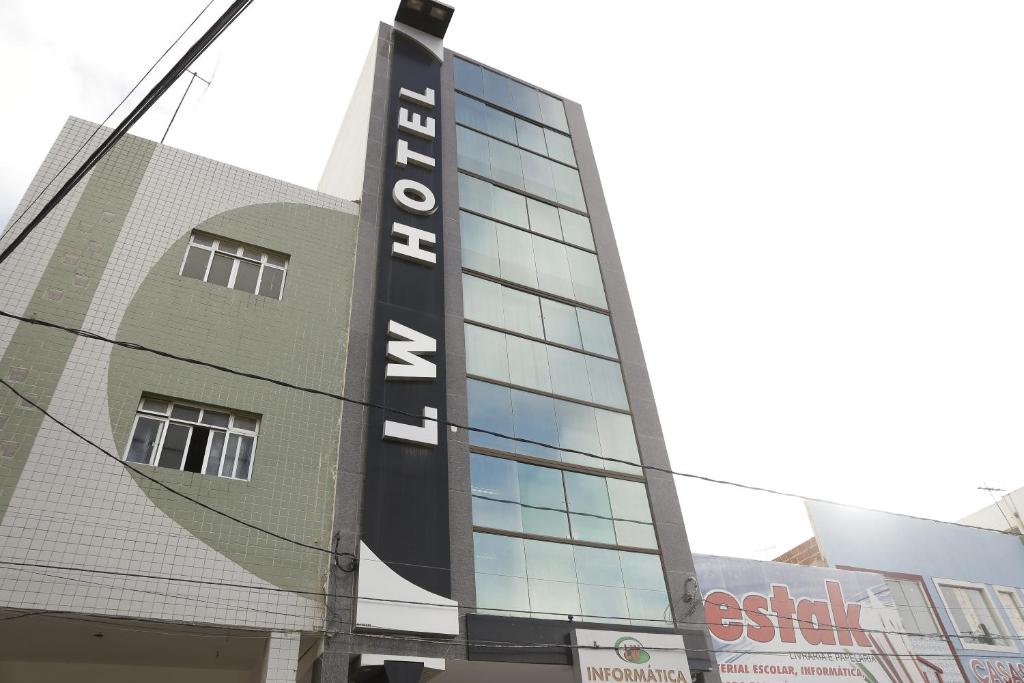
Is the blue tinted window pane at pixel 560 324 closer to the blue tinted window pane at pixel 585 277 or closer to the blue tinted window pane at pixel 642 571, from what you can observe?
the blue tinted window pane at pixel 585 277

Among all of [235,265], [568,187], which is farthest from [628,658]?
[568,187]

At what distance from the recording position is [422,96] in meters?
22.7

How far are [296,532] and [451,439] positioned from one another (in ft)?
13.3

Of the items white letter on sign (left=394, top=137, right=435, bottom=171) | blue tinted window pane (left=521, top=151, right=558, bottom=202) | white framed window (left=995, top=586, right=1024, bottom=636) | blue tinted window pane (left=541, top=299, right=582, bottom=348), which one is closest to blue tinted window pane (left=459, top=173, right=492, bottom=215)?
white letter on sign (left=394, top=137, right=435, bottom=171)

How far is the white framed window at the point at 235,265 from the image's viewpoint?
16.2 metres

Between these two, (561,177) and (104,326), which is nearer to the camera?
(104,326)

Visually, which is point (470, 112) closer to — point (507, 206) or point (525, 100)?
point (525, 100)

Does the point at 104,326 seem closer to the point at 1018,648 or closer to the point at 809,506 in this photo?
the point at 809,506

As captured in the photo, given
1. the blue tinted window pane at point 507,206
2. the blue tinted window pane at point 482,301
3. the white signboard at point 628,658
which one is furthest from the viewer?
the blue tinted window pane at point 507,206

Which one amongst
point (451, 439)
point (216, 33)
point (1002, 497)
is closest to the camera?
point (216, 33)

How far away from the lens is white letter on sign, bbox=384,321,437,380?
52.6ft

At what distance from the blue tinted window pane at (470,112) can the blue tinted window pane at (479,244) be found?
449 cm

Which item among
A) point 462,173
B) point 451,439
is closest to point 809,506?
point 451,439

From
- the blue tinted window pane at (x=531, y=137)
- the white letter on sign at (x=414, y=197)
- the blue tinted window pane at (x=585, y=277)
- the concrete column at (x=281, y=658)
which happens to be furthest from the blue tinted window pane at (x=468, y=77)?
the concrete column at (x=281, y=658)
